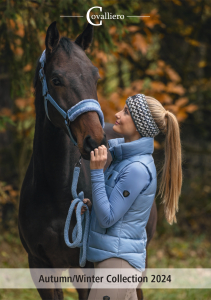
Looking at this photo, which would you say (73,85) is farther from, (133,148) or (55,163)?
(55,163)

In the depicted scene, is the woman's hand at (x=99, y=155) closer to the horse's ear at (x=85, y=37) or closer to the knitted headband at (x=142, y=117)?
the knitted headband at (x=142, y=117)

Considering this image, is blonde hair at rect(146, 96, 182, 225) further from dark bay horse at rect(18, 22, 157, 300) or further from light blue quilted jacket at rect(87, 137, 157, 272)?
dark bay horse at rect(18, 22, 157, 300)

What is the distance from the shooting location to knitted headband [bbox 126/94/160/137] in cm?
189

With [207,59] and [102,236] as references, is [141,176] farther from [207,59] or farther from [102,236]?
[207,59]

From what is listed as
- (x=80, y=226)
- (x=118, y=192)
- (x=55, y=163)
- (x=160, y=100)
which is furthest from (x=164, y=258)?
(x=118, y=192)

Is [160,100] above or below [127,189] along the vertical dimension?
below

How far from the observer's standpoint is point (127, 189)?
178cm

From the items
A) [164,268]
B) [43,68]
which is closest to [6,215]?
[164,268]

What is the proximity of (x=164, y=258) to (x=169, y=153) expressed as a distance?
3587 mm

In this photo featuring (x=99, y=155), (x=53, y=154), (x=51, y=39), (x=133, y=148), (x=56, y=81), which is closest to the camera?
(x=99, y=155)

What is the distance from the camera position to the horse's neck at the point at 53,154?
88.6 inches

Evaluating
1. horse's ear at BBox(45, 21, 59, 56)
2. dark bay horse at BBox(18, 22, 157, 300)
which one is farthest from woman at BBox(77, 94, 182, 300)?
horse's ear at BBox(45, 21, 59, 56)

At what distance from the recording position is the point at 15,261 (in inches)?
192

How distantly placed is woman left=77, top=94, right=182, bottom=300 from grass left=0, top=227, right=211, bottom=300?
2366mm
